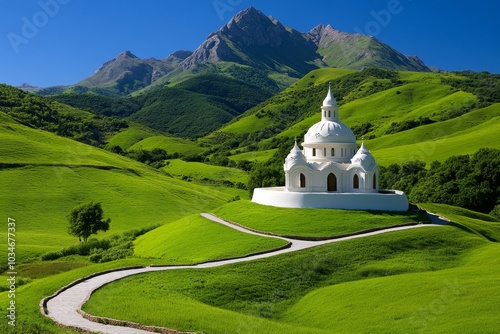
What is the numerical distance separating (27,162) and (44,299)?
267 ft

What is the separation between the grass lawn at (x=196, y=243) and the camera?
4709 centimetres

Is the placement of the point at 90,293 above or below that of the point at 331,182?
below

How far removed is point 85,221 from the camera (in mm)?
74062

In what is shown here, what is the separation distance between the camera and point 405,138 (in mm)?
159250

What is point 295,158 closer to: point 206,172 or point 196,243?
point 196,243

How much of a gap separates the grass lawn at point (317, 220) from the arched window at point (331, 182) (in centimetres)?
768

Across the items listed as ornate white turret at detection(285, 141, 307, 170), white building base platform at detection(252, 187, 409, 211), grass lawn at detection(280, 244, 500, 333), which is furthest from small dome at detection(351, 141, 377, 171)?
grass lawn at detection(280, 244, 500, 333)

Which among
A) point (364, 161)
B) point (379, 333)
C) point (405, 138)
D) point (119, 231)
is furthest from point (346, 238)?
point (405, 138)

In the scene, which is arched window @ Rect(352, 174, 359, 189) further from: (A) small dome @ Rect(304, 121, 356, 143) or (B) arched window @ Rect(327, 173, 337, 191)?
(A) small dome @ Rect(304, 121, 356, 143)

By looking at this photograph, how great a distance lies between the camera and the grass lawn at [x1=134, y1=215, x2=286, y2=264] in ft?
155

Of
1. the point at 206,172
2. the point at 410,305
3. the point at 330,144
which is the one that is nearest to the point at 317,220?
the point at 330,144

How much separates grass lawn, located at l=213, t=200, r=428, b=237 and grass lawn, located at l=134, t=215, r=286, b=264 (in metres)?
3.37

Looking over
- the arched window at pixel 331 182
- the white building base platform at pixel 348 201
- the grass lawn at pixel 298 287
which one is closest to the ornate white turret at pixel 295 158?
the arched window at pixel 331 182

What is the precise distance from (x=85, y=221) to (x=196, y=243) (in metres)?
26.7
